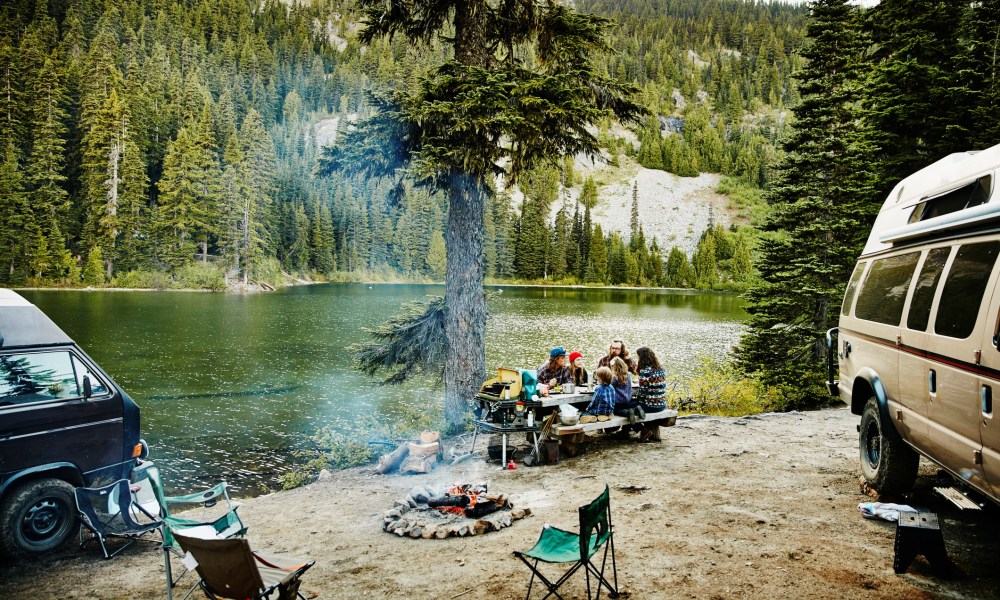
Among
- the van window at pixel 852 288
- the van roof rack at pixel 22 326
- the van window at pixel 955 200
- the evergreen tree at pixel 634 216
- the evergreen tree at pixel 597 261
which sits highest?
the evergreen tree at pixel 634 216

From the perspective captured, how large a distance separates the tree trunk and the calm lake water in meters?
1.08

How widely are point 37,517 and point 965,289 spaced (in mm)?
7883

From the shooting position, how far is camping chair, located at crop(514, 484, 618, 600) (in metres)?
3.57

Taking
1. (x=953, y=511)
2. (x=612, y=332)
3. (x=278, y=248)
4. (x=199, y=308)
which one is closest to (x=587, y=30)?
(x=953, y=511)

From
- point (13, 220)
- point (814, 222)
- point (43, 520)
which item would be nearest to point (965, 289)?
point (43, 520)

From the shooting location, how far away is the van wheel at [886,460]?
524 centimetres

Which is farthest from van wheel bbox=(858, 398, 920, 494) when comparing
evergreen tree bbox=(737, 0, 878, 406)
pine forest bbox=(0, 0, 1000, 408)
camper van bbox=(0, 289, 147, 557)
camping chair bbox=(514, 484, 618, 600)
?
evergreen tree bbox=(737, 0, 878, 406)

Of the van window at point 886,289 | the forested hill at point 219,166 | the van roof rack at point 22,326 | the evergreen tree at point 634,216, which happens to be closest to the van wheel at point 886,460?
the van window at point 886,289

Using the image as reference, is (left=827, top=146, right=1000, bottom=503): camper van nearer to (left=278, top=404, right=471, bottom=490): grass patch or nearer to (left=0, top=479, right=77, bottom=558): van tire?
(left=278, top=404, right=471, bottom=490): grass patch

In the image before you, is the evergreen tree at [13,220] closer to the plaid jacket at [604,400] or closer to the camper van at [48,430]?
the camper van at [48,430]

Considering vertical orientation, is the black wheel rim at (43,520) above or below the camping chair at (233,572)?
below

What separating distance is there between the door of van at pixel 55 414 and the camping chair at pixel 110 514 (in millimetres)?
439

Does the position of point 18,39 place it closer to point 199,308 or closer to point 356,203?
point 356,203

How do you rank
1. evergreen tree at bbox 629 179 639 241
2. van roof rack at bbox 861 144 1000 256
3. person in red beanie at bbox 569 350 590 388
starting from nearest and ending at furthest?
van roof rack at bbox 861 144 1000 256 → person in red beanie at bbox 569 350 590 388 → evergreen tree at bbox 629 179 639 241
